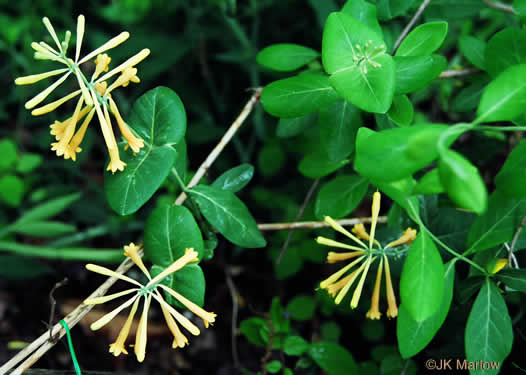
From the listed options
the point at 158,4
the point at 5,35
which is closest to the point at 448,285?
the point at 158,4

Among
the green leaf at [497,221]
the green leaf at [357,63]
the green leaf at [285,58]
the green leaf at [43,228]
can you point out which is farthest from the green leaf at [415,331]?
the green leaf at [43,228]

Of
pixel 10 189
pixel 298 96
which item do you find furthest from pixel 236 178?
pixel 10 189

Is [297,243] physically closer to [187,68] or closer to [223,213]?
[223,213]

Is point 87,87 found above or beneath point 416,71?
above

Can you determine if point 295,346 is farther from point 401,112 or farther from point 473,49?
point 473,49

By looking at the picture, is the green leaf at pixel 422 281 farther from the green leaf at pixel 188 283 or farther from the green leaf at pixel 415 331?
the green leaf at pixel 188 283

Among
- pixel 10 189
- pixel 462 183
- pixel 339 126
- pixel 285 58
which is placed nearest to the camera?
pixel 462 183

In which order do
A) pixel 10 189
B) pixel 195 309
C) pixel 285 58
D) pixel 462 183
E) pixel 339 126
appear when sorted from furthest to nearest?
pixel 10 189 → pixel 285 58 → pixel 339 126 → pixel 195 309 → pixel 462 183
